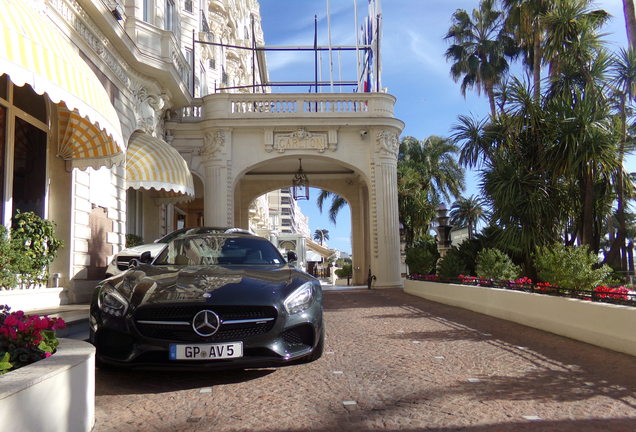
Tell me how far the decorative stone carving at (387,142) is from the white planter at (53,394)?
53.2 feet

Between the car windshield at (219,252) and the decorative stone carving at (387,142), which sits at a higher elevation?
the decorative stone carving at (387,142)

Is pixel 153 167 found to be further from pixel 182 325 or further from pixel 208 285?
pixel 182 325

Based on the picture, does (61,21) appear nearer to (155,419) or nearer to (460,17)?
(155,419)

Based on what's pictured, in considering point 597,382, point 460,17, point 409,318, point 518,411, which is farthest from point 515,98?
point 460,17

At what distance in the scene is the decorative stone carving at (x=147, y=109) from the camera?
1413 centimetres

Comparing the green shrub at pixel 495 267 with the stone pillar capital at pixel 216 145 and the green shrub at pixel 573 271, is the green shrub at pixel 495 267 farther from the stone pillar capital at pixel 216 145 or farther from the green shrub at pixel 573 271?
the stone pillar capital at pixel 216 145

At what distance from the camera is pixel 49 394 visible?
2.63m

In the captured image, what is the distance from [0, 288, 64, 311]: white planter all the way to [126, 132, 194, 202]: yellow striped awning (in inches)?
151

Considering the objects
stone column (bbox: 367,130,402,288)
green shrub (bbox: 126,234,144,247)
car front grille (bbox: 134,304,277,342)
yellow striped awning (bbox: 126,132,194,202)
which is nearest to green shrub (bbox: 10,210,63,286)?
yellow striped awning (bbox: 126,132,194,202)

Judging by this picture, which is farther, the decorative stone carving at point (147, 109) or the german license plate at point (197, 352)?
the decorative stone carving at point (147, 109)

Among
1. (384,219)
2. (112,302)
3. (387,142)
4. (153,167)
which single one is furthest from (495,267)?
(112,302)

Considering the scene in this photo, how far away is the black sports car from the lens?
162 inches

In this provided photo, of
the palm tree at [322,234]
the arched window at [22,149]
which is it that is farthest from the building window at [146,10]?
the palm tree at [322,234]

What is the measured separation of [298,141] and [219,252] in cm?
1295
